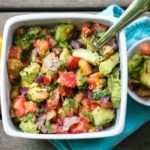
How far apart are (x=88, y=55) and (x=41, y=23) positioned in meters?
0.13

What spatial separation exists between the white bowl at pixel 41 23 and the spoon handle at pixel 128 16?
0.15ft

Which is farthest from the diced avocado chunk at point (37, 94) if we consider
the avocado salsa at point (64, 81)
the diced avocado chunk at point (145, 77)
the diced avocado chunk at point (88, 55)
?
the diced avocado chunk at point (145, 77)

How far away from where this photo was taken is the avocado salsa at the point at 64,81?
1.00 metres

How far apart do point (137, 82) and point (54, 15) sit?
239mm

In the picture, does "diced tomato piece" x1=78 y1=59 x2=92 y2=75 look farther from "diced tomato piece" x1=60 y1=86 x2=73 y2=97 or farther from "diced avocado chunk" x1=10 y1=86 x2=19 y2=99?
"diced avocado chunk" x1=10 y1=86 x2=19 y2=99

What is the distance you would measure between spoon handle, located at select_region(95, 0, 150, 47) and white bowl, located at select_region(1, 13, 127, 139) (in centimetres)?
5

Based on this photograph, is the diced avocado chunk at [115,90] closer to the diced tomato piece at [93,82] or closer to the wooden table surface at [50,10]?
the diced tomato piece at [93,82]

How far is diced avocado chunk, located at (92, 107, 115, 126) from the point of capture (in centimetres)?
100

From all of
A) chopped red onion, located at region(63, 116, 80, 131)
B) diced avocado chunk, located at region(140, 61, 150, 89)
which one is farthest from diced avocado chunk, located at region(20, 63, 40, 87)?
diced avocado chunk, located at region(140, 61, 150, 89)

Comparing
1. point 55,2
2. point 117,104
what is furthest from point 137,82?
point 55,2

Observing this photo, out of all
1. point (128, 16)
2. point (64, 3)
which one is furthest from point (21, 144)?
point (128, 16)

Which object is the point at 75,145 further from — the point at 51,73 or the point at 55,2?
the point at 55,2

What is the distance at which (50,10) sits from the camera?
1.19 metres

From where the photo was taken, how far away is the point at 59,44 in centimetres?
104
